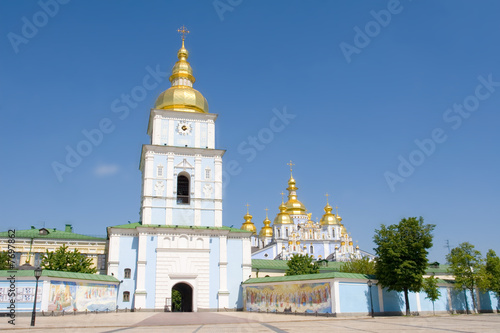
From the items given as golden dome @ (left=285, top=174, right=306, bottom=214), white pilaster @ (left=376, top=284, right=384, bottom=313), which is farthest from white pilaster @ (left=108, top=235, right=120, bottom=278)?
golden dome @ (left=285, top=174, right=306, bottom=214)

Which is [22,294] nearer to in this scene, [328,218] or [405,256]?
[405,256]

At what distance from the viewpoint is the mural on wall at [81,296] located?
27688 mm

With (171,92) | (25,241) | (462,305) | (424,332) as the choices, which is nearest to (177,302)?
(25,241)

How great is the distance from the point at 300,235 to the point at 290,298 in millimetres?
46258

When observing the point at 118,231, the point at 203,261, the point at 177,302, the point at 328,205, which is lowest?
the point at 177,302

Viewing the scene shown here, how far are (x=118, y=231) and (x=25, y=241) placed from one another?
34.0 feet

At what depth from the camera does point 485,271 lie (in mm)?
34625

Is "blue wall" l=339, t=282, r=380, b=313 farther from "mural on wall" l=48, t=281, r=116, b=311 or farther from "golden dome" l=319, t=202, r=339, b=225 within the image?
"golden dome" l=319, t=202, r=339, b=225

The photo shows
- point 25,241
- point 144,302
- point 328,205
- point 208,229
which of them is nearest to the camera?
point 144,302

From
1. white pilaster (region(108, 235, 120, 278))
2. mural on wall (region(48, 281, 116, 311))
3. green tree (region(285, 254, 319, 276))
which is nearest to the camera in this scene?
mural on wall (region(48, 281, 116, 311))

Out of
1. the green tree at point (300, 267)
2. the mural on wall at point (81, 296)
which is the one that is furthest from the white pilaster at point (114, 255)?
the green tree at point (300, 267)

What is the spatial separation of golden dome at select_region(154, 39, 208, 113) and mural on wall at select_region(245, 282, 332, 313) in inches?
627

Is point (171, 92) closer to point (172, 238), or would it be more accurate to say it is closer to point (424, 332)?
point (172, 238)

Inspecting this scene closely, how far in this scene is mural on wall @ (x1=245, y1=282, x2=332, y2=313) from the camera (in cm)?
2795
